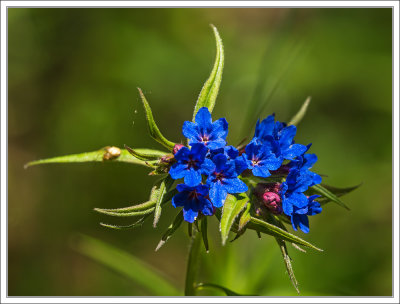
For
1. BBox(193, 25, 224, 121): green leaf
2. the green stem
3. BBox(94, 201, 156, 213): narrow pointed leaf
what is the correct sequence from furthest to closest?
the green stem, BBox(193, 25, 224, 121): green leaf, BBox(94, 201, 156, 213): narrow pointed leaf

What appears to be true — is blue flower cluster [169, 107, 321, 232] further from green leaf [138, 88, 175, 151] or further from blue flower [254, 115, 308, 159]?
green leaf [138, 88, 175, 151]

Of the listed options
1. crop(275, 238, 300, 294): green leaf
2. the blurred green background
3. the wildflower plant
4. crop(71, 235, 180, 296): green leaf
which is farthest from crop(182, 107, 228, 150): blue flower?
the blurred green background

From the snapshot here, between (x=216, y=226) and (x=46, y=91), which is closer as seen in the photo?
(x=216, y=226)

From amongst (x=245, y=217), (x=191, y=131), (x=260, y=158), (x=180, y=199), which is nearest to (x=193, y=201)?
(x=180, y=199)

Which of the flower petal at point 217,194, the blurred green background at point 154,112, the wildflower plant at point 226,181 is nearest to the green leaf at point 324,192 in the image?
the wildflower plant at point 226,181

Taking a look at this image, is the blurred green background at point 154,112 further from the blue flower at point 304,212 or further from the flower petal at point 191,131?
the flower petal at point 191,131

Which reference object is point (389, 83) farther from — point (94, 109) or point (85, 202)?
point (85, 202)

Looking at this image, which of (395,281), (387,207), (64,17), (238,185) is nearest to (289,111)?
(387,207)
